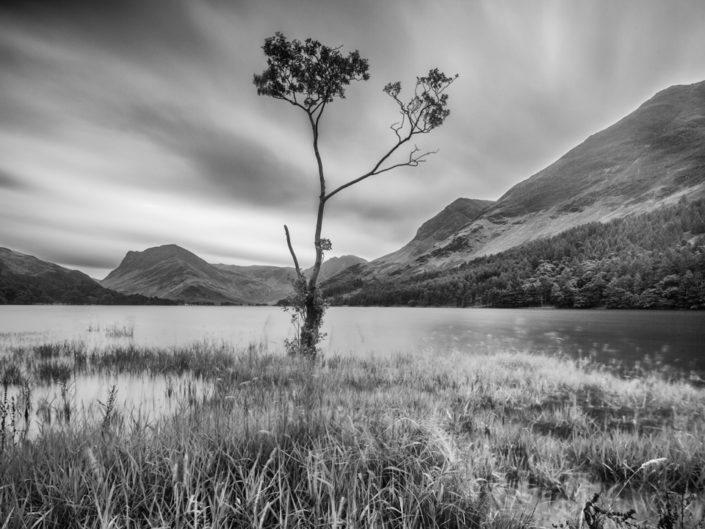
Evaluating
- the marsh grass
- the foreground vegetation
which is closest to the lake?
the marsh grass

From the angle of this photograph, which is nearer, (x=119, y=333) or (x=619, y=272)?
(x=119, y=333)

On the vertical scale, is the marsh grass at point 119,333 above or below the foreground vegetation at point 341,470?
below

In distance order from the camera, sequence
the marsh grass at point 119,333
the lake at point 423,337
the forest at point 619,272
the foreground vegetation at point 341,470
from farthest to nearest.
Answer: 1. the forest at point 619,272
2. the marsh grass at point 119,333
3. the lake at point 423,337
4. the foreground vegetation at point 341,470

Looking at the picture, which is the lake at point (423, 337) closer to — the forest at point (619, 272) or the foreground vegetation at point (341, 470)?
the foreground vegetation at point (341, 470)

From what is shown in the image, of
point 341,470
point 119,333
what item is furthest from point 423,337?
point 341,470

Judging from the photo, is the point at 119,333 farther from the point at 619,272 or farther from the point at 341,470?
the point at 619,272

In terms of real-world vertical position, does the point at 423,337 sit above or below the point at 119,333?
below

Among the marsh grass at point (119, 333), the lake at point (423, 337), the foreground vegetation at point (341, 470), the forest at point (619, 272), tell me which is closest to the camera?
the foreground vegetation at point (341, 470)

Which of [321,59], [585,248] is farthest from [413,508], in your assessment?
[585,248]

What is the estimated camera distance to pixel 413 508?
297cm

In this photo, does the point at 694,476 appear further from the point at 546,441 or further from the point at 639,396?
the point at 639,396

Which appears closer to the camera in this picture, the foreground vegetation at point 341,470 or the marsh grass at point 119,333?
the foreground vegetation at point 341,470

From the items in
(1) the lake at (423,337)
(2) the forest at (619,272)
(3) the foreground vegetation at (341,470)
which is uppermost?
(2) the forest at (619,272)

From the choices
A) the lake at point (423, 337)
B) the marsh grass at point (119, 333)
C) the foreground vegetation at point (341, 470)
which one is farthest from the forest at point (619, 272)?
the marsh grass at point (119, 333)
